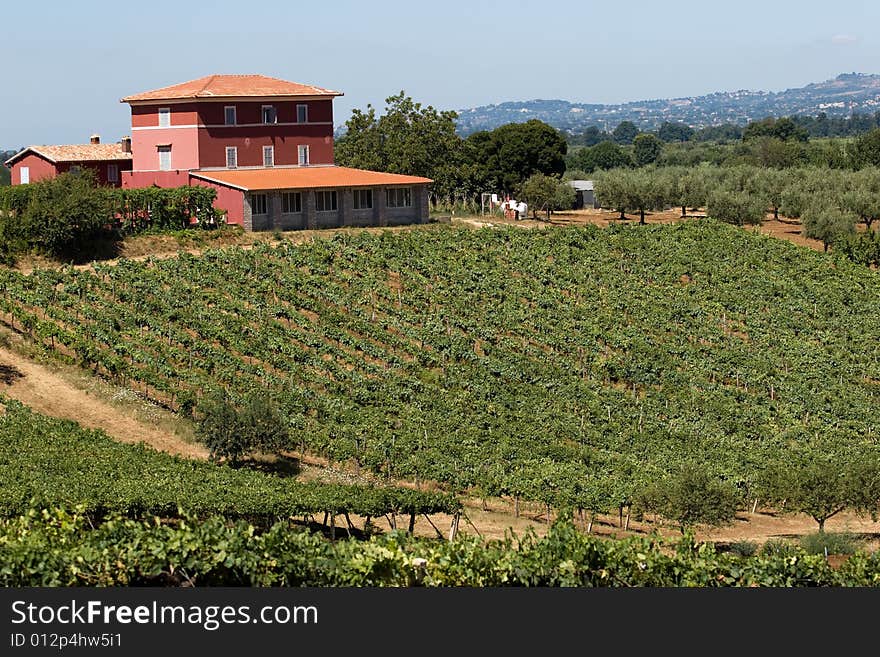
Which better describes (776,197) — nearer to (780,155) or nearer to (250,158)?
(250,158)

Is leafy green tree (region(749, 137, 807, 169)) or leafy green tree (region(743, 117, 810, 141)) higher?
leafy green tree (region(743, 117, 810, 141))

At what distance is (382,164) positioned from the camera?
7862cm

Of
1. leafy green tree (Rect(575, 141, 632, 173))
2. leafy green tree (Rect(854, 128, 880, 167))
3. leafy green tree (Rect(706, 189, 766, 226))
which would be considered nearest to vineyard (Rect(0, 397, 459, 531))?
leafy green tree (Rect(706, 189, 766, 226))

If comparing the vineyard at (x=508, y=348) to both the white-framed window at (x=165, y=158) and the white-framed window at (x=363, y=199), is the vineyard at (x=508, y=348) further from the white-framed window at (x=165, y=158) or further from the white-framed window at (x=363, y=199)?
the white-framed window at (x=165, y=158)

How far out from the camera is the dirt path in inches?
1555

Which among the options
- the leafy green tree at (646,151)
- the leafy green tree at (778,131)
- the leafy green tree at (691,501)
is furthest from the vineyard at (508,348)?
the leafy green tree at (778,131)

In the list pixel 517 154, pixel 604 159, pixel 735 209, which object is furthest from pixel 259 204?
pixel 604 159

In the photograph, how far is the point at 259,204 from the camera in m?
60.5

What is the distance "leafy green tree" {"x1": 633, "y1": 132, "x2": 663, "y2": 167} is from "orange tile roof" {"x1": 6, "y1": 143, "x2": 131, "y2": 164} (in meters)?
110

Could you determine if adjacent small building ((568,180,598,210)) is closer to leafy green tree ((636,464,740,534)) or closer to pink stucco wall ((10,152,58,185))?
pink stucco wall ((10,152,58,185))

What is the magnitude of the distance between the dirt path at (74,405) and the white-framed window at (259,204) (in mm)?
18394

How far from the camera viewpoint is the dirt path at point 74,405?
130 ft

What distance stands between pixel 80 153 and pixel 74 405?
3012cm

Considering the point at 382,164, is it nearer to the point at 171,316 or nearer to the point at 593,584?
the point at 171,316
